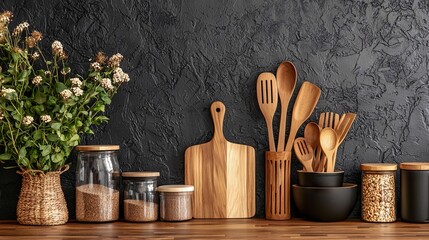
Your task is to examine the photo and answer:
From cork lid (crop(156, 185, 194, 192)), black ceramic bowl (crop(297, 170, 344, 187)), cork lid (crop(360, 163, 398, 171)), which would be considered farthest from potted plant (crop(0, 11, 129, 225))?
cork lid (crop(360, 163, 398, 171))

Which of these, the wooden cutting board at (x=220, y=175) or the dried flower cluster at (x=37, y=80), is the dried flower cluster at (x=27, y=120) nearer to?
the dried flower cluster at (x=37, y=80)

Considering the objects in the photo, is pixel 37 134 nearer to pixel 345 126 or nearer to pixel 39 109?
pixel 39 109

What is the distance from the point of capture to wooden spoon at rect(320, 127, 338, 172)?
6.98 feet

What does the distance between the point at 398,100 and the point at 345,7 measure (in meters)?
0.37

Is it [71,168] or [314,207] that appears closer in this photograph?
[314,207]

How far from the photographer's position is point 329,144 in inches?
84.3

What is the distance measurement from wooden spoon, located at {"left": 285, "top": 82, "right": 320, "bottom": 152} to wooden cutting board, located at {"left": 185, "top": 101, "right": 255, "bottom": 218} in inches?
5.8

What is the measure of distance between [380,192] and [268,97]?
0.48 metres

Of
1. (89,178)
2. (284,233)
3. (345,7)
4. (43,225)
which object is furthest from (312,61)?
(43,225)

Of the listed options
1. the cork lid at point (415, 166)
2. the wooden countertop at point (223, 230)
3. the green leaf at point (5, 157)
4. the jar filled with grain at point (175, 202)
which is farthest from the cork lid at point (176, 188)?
the cork lid at point (415, 166)

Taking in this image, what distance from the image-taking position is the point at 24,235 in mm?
1908

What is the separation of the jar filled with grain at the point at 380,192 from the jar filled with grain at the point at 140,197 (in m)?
0.69

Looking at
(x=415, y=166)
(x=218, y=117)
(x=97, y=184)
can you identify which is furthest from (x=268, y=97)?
(x=97, y=184)

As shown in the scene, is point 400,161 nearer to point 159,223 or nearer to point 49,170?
point 159,223
